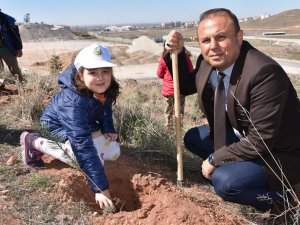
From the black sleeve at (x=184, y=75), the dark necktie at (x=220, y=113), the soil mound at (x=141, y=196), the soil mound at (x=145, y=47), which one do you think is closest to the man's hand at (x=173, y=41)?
the black sleeve at (x=184, y=75)

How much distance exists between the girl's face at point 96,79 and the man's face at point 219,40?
762 millimetres

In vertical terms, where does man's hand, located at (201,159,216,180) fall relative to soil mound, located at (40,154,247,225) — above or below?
above

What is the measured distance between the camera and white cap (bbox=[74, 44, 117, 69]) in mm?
3057

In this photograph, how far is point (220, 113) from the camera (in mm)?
3031

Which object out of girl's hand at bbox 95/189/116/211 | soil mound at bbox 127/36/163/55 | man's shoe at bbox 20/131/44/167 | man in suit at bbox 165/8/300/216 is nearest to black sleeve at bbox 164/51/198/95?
man in suit at bbox 165/8/300/216

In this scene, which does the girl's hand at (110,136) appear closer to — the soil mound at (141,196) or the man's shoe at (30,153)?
the soil mound at (141,196)

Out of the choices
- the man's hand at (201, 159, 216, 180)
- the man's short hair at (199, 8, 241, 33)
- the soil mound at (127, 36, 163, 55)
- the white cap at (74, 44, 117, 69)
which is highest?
the man's short hair at (199, 8, 241, 33)

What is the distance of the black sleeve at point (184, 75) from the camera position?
3.53 metres

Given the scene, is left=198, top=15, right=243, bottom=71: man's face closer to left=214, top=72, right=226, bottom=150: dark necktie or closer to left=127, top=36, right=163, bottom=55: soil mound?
left=214, top=72, right=226, bottom=150: dark necktie

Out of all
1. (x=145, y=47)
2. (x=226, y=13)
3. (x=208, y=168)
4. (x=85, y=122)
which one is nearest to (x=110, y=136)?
(x=85, y=122)

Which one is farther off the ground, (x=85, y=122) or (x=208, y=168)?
(x=85, y=122)

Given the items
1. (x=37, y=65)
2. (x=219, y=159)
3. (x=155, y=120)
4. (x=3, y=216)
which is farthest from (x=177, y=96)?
(x=37, y=65)

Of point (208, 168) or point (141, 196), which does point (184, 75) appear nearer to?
point (208, 168)

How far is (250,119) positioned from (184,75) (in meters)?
0.96
